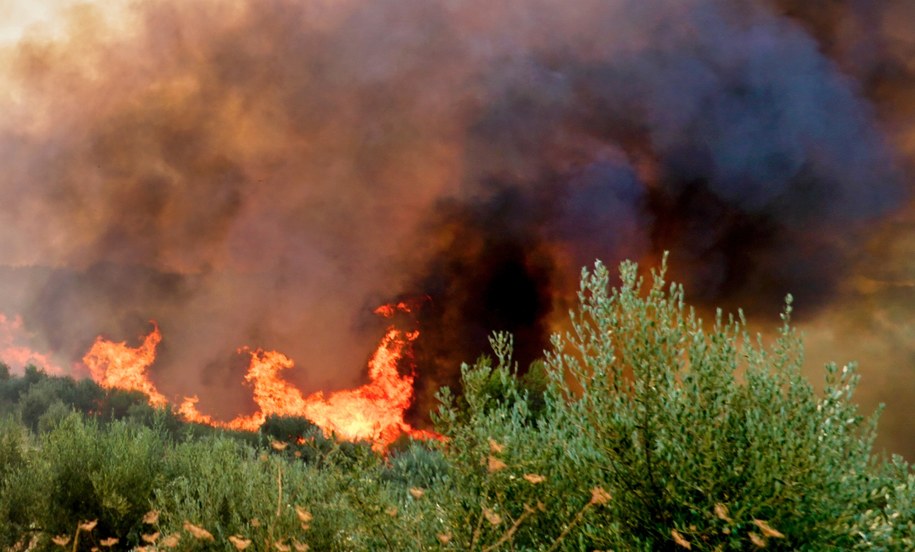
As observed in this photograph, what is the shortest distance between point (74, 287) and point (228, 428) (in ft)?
123

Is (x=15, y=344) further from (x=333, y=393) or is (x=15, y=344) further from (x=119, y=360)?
(x=333, y=393)

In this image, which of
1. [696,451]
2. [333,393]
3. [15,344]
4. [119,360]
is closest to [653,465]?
[696,451]

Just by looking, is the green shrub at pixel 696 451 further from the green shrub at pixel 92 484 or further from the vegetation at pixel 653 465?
the green shrub at pixel 92 484

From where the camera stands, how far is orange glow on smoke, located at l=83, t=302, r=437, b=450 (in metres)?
30.5

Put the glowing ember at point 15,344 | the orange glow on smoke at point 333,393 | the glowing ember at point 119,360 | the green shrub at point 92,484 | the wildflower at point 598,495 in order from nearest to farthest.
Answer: the wildflower at point 598,495 → the green shrub at point 92,484 → the orange glow on smoke at point 333,393 → the glowing ember at point 119,360 → the glowing ember at point 15,344

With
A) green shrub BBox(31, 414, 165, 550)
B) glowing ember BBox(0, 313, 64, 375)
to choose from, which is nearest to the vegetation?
green shrub BBox(31, 414, 165, 550)

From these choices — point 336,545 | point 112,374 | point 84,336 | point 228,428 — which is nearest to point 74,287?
point 84,336

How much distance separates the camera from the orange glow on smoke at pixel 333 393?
30500mm

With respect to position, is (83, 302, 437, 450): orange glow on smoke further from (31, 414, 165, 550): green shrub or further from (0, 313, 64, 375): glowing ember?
(31, 414, 165, 550): green shrub

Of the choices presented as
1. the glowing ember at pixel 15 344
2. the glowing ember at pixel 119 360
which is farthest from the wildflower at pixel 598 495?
the glowing ember at pixel 15 344

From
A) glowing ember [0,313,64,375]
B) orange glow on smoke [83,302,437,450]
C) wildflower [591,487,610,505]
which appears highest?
glowing ember [0,313,64,375]

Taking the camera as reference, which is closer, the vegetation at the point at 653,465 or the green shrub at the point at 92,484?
the vegetation at the point at 653,465

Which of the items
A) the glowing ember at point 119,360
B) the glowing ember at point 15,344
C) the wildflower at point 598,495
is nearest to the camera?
the wildflower at point 598,495

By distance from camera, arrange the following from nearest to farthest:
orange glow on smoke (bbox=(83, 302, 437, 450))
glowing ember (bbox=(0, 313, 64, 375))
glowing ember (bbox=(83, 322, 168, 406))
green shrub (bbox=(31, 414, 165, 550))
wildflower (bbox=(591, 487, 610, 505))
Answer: wildflower (bbox=(591, 487, 610, 505)) < green shrub (bbox=(31, 414, 165, 550)) < orange glow on smoke (bbox=(83, 302, 437, 450)) < glowing ember (bbox=(83, 322, 168, 406)) < glowing ember (bbox=(0, 313, 64, 375))
